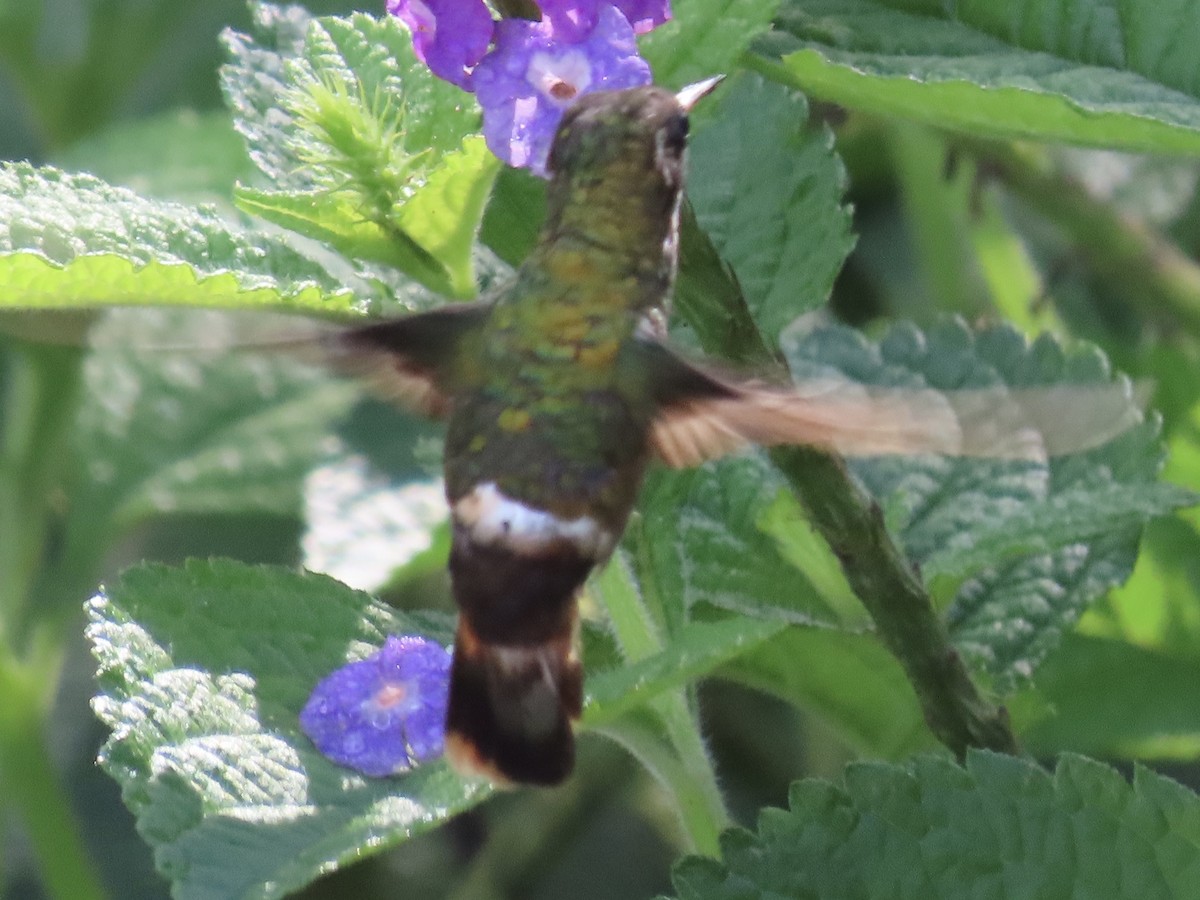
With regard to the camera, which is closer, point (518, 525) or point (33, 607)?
point (518, 525)

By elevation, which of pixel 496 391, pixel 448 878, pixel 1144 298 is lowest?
pixel 448 878

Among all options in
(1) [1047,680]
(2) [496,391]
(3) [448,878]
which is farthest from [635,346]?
(3) [448,878]

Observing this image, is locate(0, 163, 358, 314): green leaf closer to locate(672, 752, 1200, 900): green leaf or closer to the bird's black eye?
the bird's black eye

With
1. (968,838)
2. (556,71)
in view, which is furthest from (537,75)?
(968,838)

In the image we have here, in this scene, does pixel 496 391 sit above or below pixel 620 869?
above

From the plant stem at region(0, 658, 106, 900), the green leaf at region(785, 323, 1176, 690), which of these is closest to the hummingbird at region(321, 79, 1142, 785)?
the green leaf at region(785, 323, 1176, 690)

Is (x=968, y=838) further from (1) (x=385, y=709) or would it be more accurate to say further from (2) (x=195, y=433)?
(2) (x=195, y=433)

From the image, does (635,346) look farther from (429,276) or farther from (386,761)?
(386,761)
